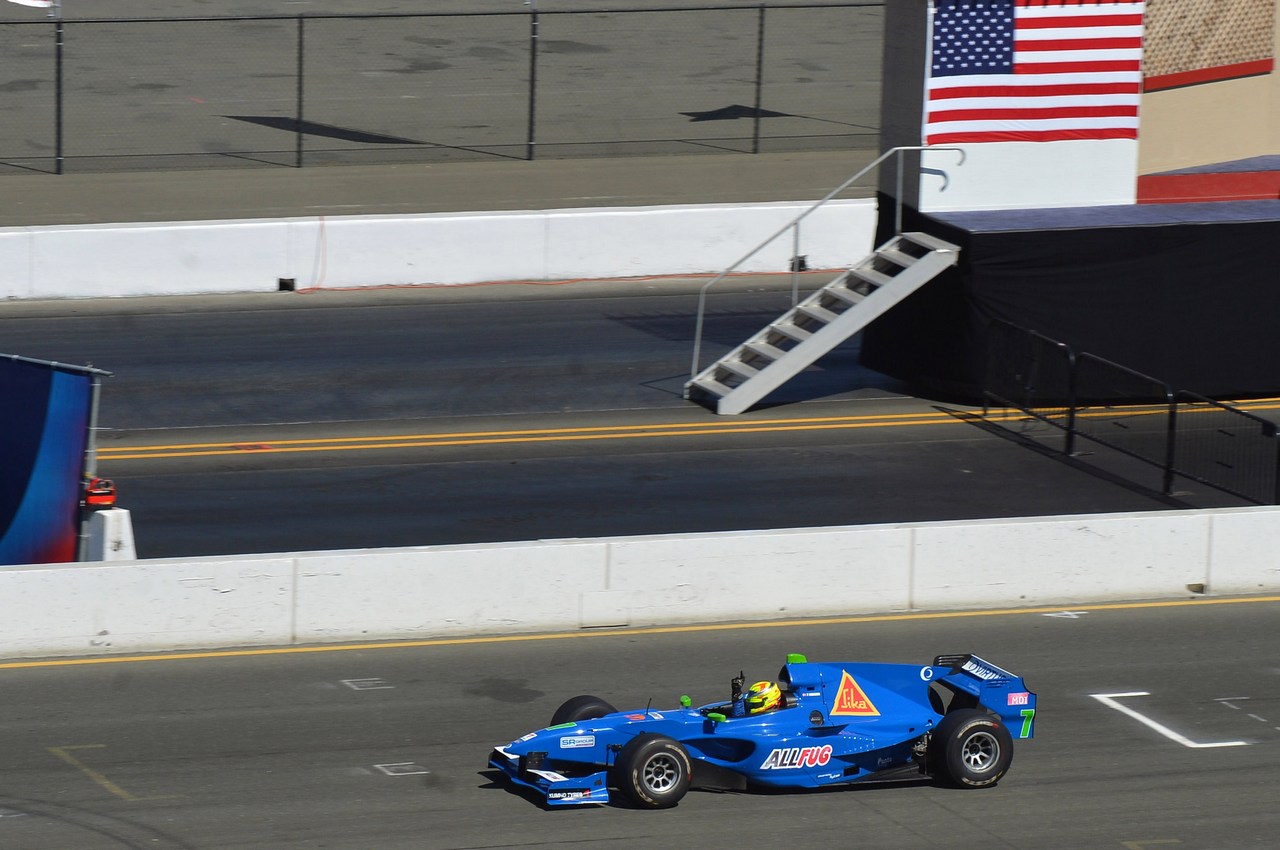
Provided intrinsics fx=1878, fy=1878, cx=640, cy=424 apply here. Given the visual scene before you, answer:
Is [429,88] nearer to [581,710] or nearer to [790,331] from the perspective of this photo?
[790,331]

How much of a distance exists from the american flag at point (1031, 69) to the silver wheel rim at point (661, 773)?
13.3 metres

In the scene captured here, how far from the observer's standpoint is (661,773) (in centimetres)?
1225

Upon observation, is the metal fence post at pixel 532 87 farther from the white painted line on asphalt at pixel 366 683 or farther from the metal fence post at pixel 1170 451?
the white painted line on asphalt at pixel 366 683

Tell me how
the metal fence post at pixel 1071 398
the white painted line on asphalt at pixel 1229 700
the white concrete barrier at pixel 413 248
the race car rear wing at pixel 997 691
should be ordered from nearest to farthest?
1. the race car rear wing at pixel 997 691
2. the white painted line on asphalt at pixel 1229 700
3. the metal fence post at pixel 1071 398
4. the white concrete barrier at pixel 413 248

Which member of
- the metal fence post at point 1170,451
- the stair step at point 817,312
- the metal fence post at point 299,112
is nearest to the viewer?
the metal fence post at point 1170,451

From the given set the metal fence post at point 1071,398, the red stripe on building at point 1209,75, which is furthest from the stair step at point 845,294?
the red stripe on building at point 1209,75

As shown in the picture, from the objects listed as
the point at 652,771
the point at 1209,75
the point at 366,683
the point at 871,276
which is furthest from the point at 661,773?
the point at 1209,75

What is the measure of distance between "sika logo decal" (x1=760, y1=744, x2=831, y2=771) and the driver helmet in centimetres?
30

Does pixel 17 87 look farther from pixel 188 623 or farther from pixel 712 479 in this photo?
pixel 188 623

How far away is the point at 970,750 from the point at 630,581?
4363 mm

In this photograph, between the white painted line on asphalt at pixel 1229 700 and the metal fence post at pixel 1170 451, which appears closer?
the white painted line on asphalt at pixel 1229 700

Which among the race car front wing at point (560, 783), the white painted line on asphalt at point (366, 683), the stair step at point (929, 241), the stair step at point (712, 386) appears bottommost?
the race car front wing at point (560, 783)

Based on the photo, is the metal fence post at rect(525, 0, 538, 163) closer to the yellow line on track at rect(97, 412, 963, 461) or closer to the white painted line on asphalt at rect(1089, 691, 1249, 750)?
the yellow line on track at rect(97, 412, 963, 461)

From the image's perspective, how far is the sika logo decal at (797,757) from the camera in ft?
40.9
